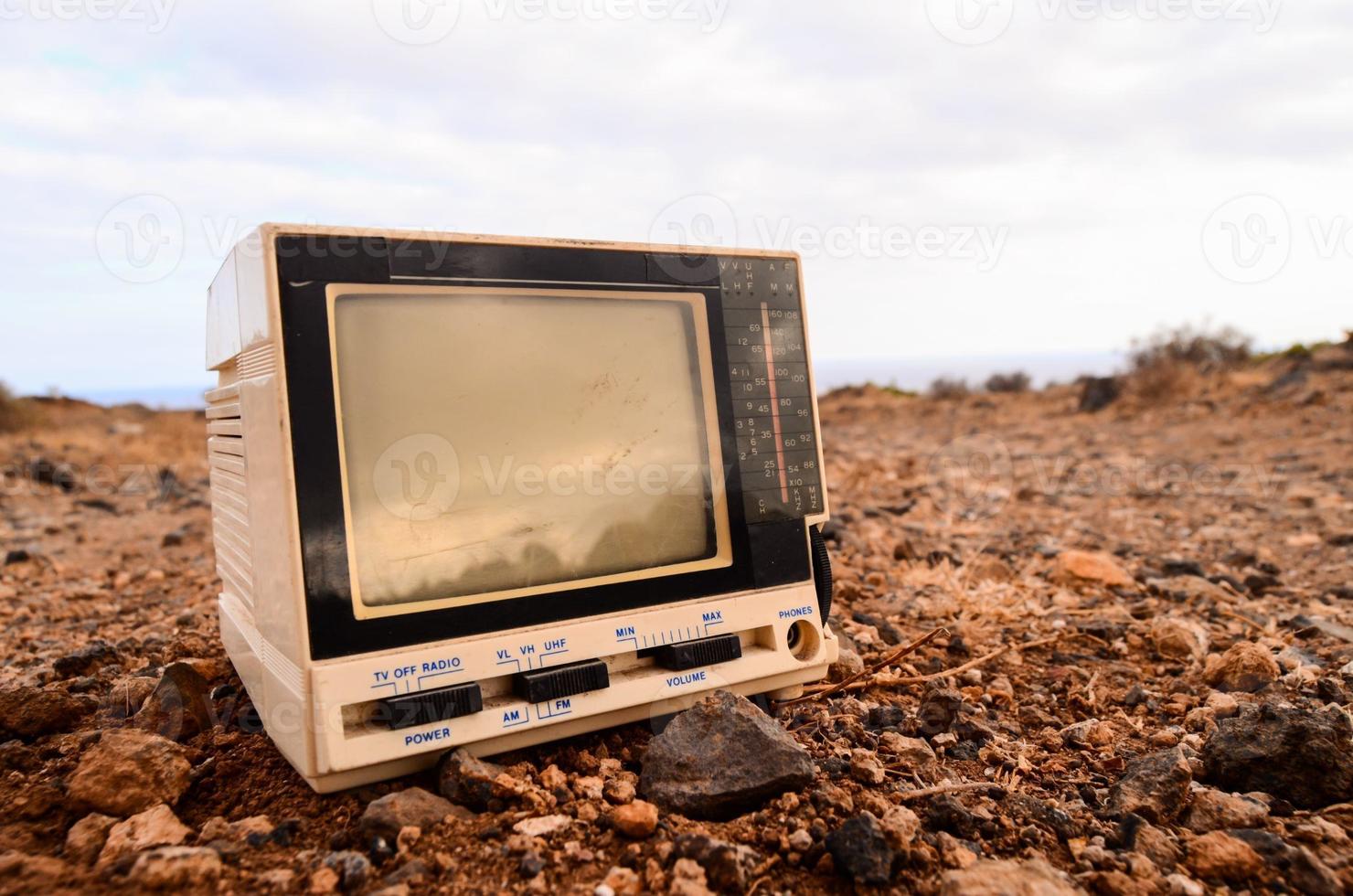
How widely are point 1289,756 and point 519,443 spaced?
1.44 meters

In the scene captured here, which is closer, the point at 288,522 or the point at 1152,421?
the point at 288,522

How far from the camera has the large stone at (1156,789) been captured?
1567 millimetres

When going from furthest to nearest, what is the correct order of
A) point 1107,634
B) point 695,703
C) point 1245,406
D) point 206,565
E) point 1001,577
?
point 1245,406, point 206,565, point 1001,577, point 1107,634, point 695,703

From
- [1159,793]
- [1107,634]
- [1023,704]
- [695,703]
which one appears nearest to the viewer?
[1159,793]

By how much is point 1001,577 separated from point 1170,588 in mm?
542

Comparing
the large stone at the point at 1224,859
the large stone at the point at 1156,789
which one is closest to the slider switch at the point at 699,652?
the large stone at the point at 1156,789

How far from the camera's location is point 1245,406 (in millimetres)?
9125

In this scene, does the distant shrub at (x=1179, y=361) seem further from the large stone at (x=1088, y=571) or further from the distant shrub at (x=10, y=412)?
the distant shrub at (x=10, y=412)

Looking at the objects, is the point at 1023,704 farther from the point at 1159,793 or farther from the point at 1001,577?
the point at 1001,577

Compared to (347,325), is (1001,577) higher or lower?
lower

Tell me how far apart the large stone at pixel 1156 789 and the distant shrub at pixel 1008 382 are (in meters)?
14.7

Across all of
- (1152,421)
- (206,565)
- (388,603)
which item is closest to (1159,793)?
(388,603)

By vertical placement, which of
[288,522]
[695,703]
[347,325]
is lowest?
[695,703]

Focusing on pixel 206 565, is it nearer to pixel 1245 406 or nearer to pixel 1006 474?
pixel 1006 474
